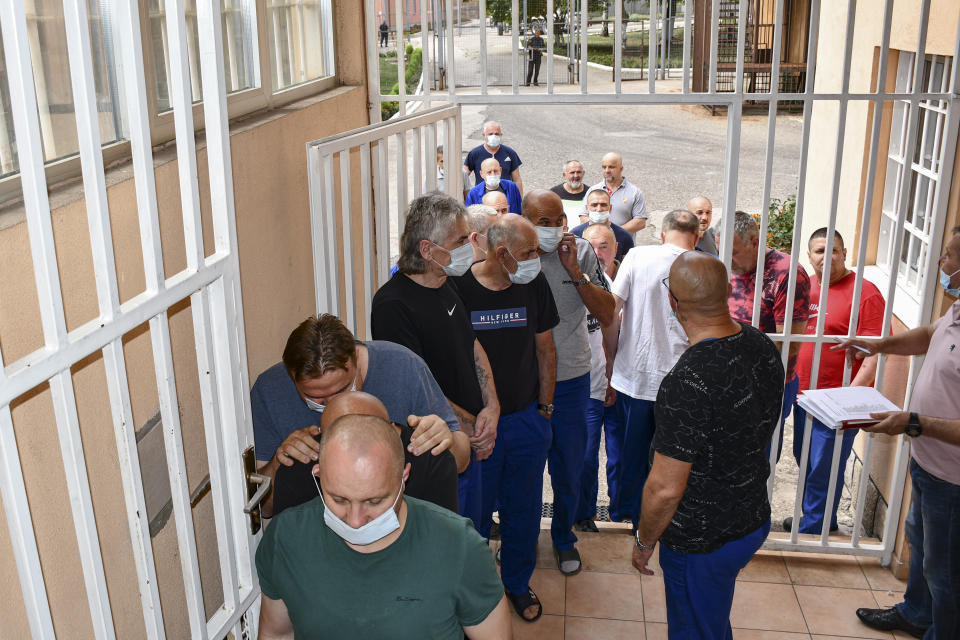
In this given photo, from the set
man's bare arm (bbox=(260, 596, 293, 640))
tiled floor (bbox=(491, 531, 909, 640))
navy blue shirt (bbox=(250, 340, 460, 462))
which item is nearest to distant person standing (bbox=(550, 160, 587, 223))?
tiled floor (bbox=(491, 531, 909, 640))

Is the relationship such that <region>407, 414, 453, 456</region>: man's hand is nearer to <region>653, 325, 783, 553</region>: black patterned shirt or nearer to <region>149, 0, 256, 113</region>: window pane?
<region>653, 325, 783, 553</region>: black patterned shirt

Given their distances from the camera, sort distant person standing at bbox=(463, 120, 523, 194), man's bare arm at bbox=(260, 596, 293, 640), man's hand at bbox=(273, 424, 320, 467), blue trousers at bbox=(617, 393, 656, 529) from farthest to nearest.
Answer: distant person standing at bbox=(463, 120, 523, 194) → blue trousers at bbox=(617, 393, 656, 529) → man's hand at bbox=(273, 424, 320, 467) → man's bare arm at bbox=(260, 596, 293, 640)

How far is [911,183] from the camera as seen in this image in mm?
5012

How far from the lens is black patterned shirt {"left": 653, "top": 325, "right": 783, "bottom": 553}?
2619mm

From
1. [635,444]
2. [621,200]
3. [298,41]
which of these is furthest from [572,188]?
[298,41]

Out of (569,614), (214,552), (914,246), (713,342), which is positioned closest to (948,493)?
(713,342)

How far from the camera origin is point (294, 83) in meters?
3.55

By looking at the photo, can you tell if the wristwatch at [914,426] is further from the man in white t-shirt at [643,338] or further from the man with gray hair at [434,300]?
the man with gray hair at [434,300]

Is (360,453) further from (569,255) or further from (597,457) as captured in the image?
(597,457)

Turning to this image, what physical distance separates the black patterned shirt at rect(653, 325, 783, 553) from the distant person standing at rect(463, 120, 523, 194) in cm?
544

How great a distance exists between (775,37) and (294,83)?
2.00 metres

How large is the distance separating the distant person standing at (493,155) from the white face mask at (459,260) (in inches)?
189

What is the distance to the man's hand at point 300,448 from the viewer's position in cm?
230

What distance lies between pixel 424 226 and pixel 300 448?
110cm
